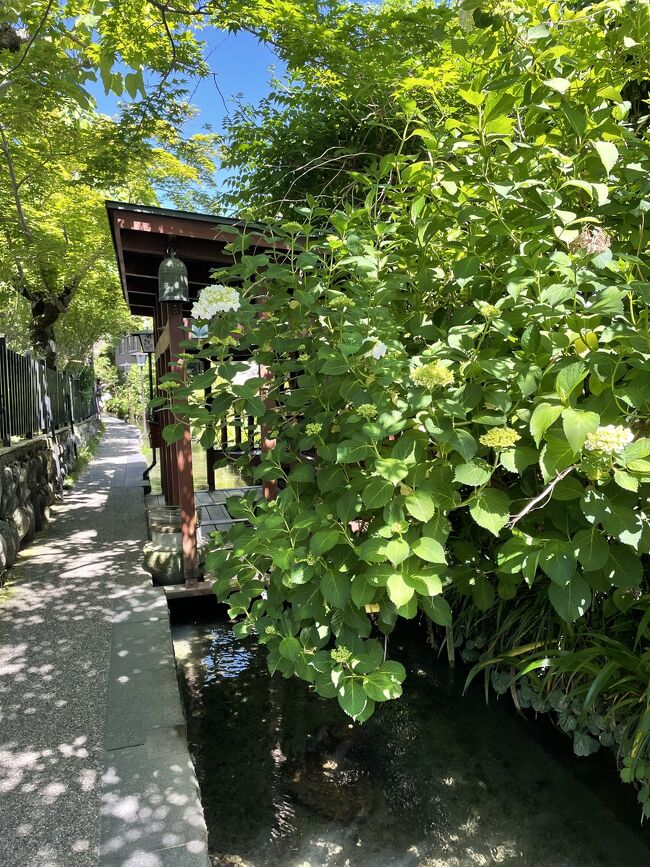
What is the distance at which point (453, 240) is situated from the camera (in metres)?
2.03

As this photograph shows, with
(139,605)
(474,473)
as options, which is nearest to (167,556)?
(139,605)

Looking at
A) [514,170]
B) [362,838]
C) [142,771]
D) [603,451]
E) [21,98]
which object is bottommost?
[362,838]

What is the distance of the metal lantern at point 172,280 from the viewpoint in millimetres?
4211

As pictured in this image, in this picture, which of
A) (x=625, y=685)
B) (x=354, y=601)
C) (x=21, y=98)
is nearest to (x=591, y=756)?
(x=625, y=685)

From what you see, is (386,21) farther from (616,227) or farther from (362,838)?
(362,838)

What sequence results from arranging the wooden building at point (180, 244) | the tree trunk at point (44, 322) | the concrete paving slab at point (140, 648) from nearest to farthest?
the concrete paving slab at point (140, 648)
the wooden building at point (180, 244)
the tree trunk at point (44, 322)

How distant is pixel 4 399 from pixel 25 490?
974 mm

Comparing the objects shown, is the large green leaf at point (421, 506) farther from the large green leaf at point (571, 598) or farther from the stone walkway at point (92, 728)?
the stone walkway at point (92, 728)

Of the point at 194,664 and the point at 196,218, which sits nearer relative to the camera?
the point at 194,664

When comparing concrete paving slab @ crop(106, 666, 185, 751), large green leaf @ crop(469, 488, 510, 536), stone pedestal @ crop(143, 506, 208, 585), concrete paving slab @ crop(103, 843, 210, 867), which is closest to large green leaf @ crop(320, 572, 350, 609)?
large green leaf @ crop(469, 488, 510, 536)

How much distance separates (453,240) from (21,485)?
17.4 feet

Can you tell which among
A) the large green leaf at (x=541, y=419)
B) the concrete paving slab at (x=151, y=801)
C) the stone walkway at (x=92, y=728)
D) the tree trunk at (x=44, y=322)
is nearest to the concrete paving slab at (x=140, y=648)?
the stone walkway at (x=92, y=728)

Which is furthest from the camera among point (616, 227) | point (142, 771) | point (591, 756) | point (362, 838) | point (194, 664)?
point (194, 664)

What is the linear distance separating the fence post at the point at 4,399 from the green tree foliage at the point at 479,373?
14.2ft
